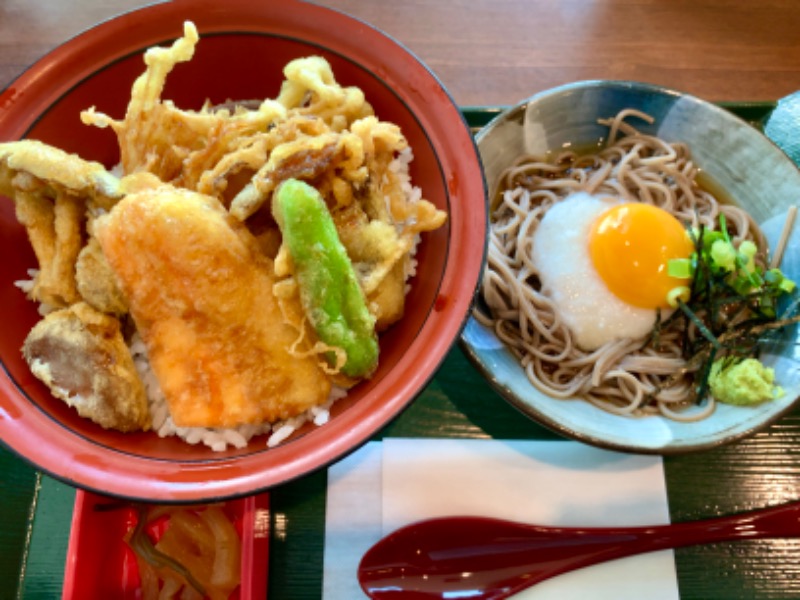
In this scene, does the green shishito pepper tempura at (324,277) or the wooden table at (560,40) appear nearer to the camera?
the green shishito pepper tempura at (324,277)

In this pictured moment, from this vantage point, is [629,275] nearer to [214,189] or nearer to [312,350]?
[312,350]

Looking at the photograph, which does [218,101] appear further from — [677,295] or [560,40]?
[560,40]

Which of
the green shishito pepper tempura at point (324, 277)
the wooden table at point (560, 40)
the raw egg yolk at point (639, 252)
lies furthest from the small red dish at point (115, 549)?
the raw egg yolk at point (639, 252)

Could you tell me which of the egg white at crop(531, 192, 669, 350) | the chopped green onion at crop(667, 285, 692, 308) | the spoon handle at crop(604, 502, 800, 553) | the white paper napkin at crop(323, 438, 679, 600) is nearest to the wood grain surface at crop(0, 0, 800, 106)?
the egg white at crop(531, 192, 669, 350)

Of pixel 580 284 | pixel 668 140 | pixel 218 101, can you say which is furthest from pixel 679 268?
pixel 218 101

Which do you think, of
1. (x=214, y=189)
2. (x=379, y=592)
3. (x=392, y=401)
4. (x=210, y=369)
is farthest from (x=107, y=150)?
(x=379, y=592)

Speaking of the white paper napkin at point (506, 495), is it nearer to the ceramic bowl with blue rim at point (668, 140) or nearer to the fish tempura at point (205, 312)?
the ceramic bowl with blue rim at point (668, 140)
